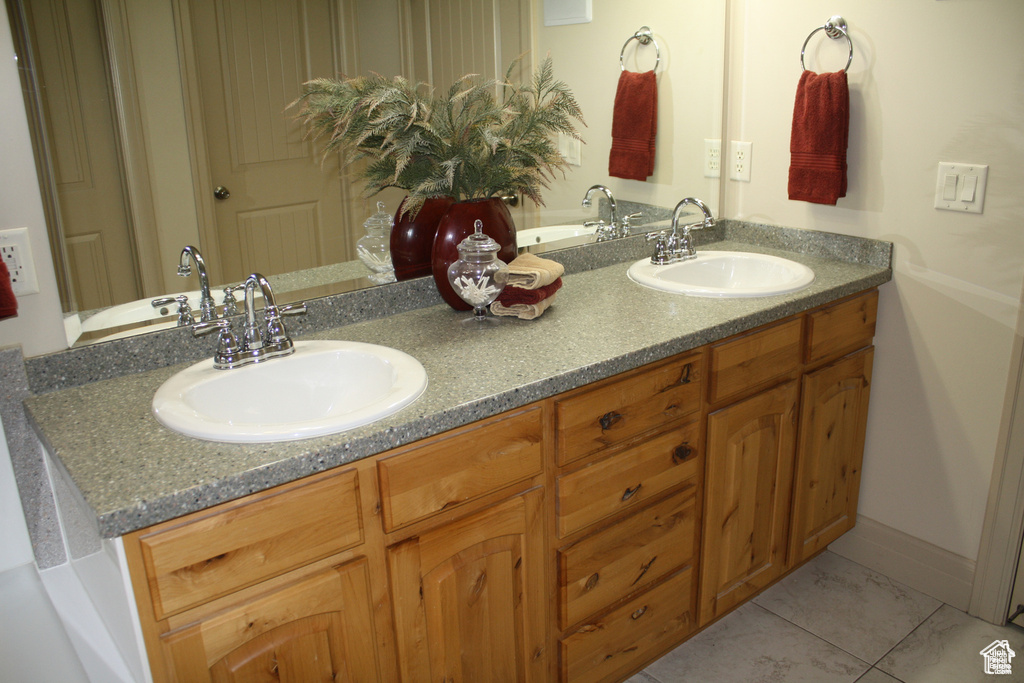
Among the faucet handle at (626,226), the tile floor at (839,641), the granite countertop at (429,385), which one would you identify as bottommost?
the tile floor at (839,641)

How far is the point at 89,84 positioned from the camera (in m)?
1.41

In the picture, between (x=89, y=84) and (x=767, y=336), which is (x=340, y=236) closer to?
(x=89, y=84)

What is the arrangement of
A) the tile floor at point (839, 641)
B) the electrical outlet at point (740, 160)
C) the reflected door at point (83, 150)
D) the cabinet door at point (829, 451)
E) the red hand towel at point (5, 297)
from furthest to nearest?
the electrical outlet at point (740, 160), the cabinet door at point (829, 451), the tile floor at point (839, 641), the reflected door at point (83, 150), the red hand towel at point (5, 297)

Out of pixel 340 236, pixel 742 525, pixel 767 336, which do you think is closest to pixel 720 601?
pixel 742 525

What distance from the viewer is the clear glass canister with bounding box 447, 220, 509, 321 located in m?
1.70

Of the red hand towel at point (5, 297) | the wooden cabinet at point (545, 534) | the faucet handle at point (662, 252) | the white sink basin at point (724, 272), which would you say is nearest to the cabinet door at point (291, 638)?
the wooden cabinet at point (545, 534)

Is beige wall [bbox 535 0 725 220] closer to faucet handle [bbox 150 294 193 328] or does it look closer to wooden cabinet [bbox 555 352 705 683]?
wooden cabinet [bbox 555 352 705 683]

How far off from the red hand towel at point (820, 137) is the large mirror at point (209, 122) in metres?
0.70

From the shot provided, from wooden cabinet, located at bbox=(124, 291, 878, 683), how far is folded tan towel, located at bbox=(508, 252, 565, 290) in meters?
0.30

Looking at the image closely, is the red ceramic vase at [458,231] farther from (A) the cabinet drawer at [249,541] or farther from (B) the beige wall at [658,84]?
(A) the cabinet drawer at [249,541]

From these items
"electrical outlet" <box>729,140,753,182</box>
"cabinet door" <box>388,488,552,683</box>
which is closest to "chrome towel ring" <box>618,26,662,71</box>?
"electrical outlet" <box>729,140,753,182</box>

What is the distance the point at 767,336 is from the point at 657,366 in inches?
14.7

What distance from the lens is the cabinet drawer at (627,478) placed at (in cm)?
158

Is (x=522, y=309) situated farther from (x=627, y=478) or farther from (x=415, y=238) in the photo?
(x=627, y=478)
